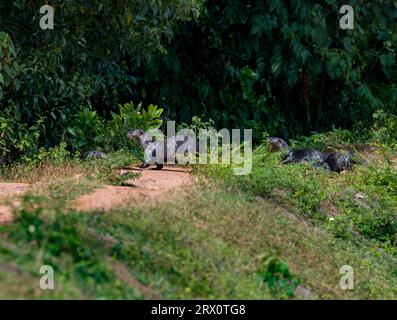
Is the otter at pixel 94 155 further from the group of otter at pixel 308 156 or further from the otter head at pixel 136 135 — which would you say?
the otter head at pixel 136 135

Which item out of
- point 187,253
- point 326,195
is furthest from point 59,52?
point 187,253

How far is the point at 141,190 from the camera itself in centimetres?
1160

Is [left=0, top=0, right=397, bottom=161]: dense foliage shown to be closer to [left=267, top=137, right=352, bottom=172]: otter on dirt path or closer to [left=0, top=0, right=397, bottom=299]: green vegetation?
[left=0, top=0, right=397, bottom=299]: green vegetation

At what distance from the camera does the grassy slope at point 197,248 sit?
7020 millimetres

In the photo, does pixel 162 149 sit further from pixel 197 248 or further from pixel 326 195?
pixel 197 248

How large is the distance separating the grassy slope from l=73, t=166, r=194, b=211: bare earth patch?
0.84 ft

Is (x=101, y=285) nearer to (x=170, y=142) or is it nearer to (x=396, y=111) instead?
(x=170, y=142)

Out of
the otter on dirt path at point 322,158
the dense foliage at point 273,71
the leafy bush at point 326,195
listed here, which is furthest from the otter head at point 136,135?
the dense foliage at point 273,71

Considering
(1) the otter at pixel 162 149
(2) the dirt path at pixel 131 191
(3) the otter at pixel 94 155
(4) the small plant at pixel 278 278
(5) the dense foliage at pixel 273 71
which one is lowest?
(4) the small plant at pixel 278 278

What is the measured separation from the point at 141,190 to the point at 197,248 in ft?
10.1

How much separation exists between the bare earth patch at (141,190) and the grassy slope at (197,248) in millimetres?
255

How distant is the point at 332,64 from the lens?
1883 cm

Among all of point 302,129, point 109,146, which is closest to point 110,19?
point 109,146

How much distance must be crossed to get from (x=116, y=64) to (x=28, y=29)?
296cm
